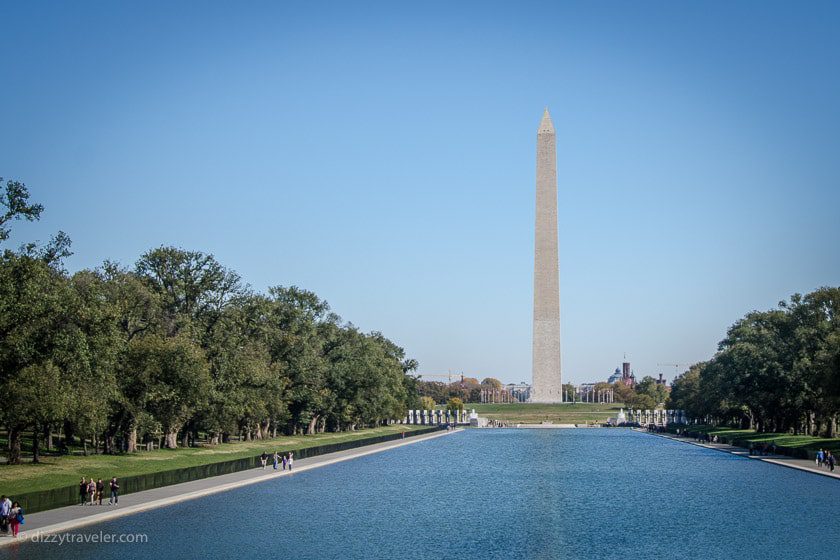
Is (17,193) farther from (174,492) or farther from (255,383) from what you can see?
(255,383)

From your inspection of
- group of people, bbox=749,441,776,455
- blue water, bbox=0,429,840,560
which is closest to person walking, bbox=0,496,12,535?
blue water, bbox=0,429,840,560

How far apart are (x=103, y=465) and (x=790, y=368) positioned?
51.7 meters

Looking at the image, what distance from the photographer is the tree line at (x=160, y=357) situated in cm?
4062

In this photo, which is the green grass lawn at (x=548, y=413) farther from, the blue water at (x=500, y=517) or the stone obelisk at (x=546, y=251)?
the blue water at (x=500, y=517)

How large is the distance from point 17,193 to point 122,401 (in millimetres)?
16043

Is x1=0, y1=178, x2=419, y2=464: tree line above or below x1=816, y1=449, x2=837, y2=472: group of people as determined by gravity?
above

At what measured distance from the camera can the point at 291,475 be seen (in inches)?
1993

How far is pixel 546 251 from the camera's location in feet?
389

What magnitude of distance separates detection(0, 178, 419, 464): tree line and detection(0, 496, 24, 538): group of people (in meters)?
11.6

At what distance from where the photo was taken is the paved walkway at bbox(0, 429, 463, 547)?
1148 inches

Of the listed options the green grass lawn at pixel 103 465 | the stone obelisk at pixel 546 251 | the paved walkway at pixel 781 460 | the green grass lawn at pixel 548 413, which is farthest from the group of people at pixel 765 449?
the green grass lawn at pixel 548 413

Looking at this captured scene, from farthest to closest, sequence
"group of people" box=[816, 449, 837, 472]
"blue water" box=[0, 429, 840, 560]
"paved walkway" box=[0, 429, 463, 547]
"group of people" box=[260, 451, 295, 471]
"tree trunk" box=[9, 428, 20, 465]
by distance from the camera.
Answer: "group of people" box=[260, 451, 295, 471], "group of people" box=[816, 449, 837, 472], "tree trunk" box=[9, 428, 20, 465], "paved walkway" box=[0, 429, 463, 547], "blue water" box=[0, 429, 840, 560]

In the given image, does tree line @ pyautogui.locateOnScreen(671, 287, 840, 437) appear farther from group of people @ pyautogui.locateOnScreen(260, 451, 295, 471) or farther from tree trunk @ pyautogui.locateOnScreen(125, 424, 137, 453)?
tree trunk @ pyautogui.locateOnScreen(125, 424, 137, 453)

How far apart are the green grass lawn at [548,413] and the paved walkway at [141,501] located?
78.0 metres
